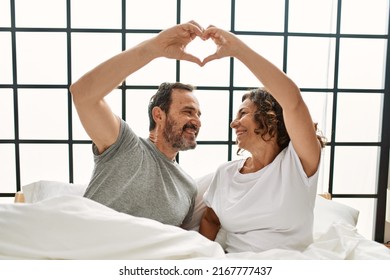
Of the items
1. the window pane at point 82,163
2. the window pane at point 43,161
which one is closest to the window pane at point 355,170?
the window pane at point 82,163

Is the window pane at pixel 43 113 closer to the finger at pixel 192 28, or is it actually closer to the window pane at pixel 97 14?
the window pane at pixel 97 14

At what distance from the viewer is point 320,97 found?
67.7 inches

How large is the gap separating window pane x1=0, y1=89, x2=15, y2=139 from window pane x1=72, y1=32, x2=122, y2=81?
0.93 feet

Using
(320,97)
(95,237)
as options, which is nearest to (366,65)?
(320,97)

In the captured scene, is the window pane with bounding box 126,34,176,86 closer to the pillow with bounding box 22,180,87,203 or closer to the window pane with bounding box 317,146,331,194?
the pillow with bounding box 22,180,87,203

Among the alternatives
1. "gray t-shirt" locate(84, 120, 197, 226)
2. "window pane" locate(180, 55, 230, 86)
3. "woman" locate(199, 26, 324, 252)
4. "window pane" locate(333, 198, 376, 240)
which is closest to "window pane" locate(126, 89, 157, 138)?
"window pane" locate(180, 55, 230, 86)

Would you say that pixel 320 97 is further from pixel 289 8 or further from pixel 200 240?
pixel 200 240

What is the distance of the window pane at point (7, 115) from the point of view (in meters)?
1.64

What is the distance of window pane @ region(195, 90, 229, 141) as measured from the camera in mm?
1672

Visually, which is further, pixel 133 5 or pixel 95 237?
pixel 133 5

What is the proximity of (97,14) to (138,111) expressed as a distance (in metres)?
0.43

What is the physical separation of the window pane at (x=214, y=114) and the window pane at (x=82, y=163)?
1.56 ft

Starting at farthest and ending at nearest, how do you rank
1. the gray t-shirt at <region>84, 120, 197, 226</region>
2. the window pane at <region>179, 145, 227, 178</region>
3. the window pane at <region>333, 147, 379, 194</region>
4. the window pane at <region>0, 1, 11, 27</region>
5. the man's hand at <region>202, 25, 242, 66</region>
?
the window pane at <region>333, 147, 379, 194</region> → the window pane at <region>179, 145, 227, 178</region> → the window pane at <region>0, 1, 11, 27</region> → the gray t-shirt at <region>84, 120, 197, 226</region> → the man's hand at <region>202, 25, 242, 66</region>
